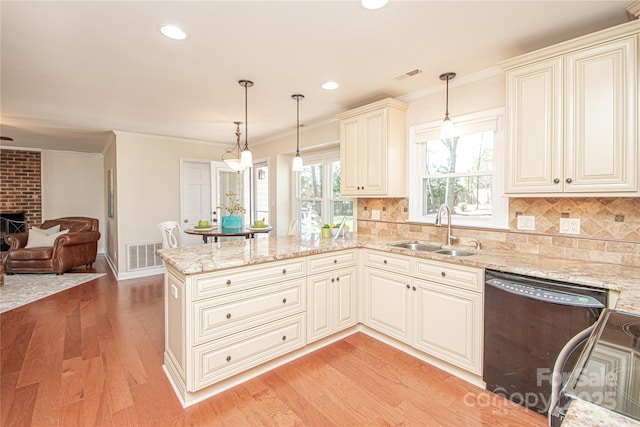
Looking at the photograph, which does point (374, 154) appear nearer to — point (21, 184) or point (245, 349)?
point (245, 349)

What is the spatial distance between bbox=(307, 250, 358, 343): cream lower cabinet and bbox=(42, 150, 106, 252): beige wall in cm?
737

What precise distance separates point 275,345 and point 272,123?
323cm

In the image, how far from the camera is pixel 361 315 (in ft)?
9.91

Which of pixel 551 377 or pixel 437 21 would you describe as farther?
pixel 437 21

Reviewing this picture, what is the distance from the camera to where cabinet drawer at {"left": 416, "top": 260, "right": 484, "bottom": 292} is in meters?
2.15

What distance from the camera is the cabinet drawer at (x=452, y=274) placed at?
215cm

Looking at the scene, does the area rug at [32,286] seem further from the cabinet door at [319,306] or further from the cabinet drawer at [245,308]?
the cabinet door at [319,306]

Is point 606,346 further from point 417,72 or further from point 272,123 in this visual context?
point 272,123

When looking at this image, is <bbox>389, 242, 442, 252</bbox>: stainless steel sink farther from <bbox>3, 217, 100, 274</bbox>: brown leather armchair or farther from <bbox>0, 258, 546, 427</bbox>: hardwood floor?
<bbox>3, 217, 100, 274</bbox>: brown leather armchair

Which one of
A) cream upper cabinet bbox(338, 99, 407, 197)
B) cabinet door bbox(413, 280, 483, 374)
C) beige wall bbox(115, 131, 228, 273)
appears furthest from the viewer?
beige wall bbox(115, 131, 228, 273)

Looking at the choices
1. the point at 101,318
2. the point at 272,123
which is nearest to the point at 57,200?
the point at 101,318

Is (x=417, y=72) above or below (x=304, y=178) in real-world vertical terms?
above

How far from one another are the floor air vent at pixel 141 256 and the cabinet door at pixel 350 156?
3.93m

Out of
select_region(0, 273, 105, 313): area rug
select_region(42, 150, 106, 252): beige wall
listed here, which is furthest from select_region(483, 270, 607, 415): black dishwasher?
select_region(42, 150, 106, 252): beige wall
